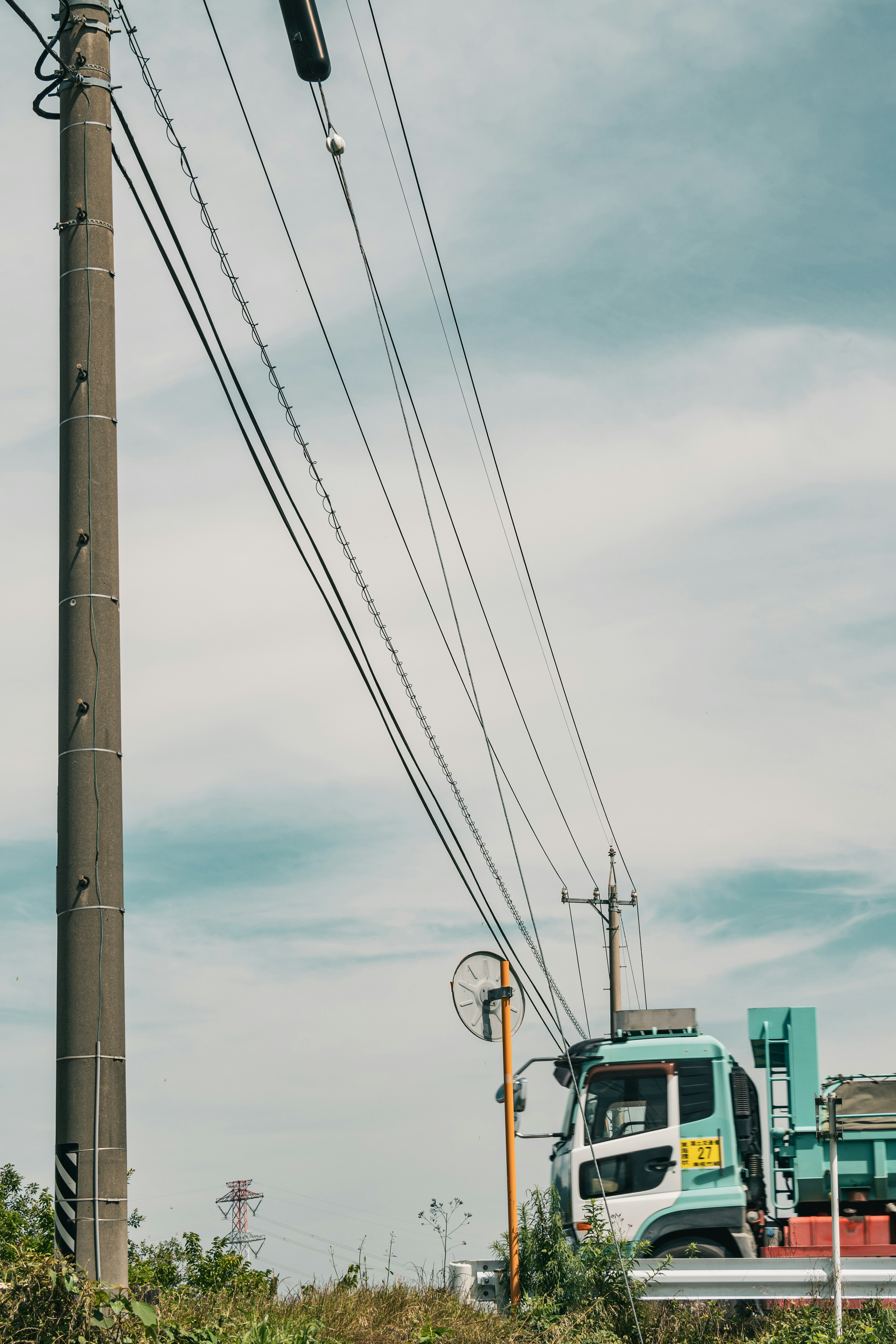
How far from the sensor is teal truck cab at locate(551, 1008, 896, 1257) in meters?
12.8

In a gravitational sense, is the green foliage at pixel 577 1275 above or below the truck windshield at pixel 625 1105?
below

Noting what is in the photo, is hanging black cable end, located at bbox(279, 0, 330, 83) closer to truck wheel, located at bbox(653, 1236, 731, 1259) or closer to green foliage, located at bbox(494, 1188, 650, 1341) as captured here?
green foliage, located at bbox(494, 1188, 650, 1341)

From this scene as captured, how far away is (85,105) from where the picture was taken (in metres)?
8.19

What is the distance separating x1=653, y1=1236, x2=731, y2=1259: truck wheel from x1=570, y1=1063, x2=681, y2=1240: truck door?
352 millimetres

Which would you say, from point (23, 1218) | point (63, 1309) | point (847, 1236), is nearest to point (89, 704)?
point (63, 1309)

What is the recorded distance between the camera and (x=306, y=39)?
802 cm

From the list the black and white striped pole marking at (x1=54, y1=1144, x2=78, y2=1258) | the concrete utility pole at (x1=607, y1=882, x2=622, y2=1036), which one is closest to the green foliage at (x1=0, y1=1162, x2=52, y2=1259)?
the black and white striped pole marking at (x1=54, y1=1144, x2=78, y2=1258)

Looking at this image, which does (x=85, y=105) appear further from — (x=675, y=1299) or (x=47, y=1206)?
(x=47, y=1206)

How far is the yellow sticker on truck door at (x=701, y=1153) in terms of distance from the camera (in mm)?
12969

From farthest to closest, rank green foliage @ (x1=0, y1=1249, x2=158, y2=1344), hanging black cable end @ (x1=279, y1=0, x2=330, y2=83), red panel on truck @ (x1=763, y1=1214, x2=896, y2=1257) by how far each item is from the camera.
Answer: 1. red panel on truck @ (x1=763, y1=1214, x2=896, y2=1257)
2. hanging black cable end @ (x1=279, y1=0, x2=330, y2=83)
3. green foliage @ (x1=0, y1=1249, x2=158, y2=1344)

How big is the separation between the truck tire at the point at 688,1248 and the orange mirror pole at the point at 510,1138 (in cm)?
170

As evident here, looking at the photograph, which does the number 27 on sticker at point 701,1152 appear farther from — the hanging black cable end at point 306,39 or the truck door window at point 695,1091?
the hanging black cable end at point 306,39

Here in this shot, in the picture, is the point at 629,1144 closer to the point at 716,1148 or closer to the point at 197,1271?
the point at 716,1148

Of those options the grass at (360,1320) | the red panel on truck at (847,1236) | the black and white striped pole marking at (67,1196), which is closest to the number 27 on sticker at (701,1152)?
the red panel on truck at (847,1236)
